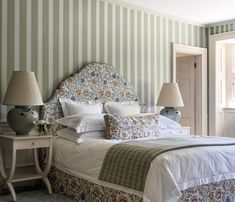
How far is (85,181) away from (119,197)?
560mm

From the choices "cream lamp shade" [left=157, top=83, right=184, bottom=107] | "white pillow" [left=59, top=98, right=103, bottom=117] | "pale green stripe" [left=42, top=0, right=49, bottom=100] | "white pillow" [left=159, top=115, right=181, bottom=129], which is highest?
"pale green stripe" [left=42, top=0, right=49, bottom=100]

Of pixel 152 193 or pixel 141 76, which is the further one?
pixel 141 76

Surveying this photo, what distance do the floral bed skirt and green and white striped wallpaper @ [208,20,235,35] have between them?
3.65 meters

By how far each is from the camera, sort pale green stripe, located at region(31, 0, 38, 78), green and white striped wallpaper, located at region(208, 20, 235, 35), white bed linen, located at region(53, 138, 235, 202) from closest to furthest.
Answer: white bed linen, located at region(53, 138, 235, 202)
pale green stripe, located at region(31, 0, 38, 78)
green and white striped wallpaper, located at region(208, 20, 235, 35)

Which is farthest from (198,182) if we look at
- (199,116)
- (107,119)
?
(199,116)

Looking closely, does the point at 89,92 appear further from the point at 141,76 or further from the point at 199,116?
the point at 199,116

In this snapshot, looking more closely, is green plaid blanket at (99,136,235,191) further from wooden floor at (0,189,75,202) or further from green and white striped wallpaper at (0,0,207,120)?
green and white striped wallpaper at (0,0,207,120)

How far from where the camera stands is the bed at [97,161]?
2848 mm

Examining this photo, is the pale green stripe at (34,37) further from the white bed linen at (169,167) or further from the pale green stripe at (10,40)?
the white bed linen at (169,167)

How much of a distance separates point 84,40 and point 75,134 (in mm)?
1456

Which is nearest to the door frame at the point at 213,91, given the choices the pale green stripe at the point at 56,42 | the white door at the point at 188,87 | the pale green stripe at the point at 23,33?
the white door at the point at 188,87

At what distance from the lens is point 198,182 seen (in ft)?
9.39

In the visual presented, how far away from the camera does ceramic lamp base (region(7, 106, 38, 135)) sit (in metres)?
3.70

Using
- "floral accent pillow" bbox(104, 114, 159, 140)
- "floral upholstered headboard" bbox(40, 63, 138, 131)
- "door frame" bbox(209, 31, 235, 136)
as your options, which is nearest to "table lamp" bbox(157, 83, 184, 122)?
"floral upholstered headboard" bbox(40, 63, 138, 131)
